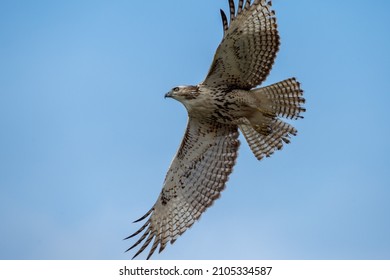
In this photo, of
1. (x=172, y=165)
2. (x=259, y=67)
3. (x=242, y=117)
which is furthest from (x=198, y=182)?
(x=259, y=67)

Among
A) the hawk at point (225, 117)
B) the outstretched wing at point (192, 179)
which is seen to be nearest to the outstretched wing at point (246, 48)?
the hawk at point (225, 117)

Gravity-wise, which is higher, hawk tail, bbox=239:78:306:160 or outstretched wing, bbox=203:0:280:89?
outstretched wing, bbox=203:0:280:89

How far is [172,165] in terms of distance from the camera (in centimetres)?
1158

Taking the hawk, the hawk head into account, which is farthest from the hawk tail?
the hawk head

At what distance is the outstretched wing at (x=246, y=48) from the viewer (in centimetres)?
1024

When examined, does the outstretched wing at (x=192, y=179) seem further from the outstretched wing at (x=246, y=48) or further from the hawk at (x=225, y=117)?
the outstretched wing at (x=246, y=48)

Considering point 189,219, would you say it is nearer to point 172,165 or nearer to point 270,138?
point 172,165

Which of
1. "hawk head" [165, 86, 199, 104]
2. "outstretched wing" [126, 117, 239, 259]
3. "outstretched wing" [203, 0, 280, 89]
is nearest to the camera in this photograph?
"outstretched wing" [203, 0, 280, 89]

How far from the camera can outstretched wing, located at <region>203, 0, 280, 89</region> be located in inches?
403

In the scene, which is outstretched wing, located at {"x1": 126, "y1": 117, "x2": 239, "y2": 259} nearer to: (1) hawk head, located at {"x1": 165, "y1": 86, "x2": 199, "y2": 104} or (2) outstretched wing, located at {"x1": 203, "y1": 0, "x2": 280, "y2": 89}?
(1) hawk head, located at {"x1": 165, "y1": 86, "x2": 199, "y2": 104}

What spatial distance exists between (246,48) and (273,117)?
45.5 inches

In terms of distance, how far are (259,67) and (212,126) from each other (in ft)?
4.08

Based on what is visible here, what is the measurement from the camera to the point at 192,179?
11.6 m

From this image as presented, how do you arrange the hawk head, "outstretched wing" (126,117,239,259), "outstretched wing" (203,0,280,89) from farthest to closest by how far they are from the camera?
1. "outstretched wing" (126,117,239,259)
2. the hawk head
3. "outstretched wing" (203,0,280,89)
